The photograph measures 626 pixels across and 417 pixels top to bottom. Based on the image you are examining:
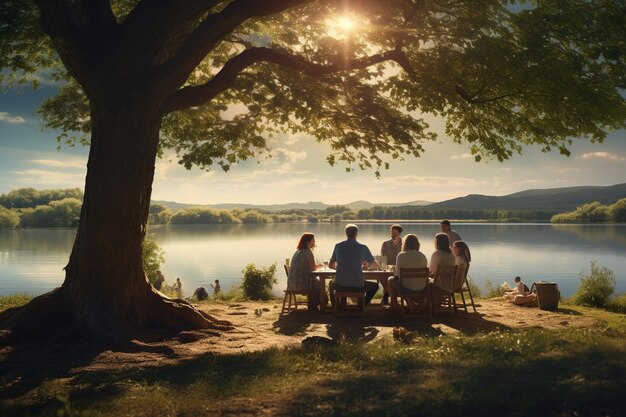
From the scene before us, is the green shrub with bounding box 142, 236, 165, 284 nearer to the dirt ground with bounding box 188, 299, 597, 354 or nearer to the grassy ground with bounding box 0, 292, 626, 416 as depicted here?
the dirt ground with bounding box 188, 299, 597, 354

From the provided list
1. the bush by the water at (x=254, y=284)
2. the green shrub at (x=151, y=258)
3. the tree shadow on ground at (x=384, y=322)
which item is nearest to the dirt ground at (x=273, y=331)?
the tree shadow on ground at (x=384, y=322)

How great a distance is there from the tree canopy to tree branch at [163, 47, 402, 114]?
0.03 metres

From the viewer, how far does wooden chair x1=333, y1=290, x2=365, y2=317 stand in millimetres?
10828

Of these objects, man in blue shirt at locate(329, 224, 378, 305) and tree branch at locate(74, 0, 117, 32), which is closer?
tree branch at locate(74, 0, 117, 32)

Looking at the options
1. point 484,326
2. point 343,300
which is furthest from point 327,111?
point 484,326

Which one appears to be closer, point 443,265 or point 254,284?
point 443,265

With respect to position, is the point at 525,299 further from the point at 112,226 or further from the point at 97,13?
the point at 97,13

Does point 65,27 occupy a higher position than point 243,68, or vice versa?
point 65,27

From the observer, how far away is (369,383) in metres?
5.07

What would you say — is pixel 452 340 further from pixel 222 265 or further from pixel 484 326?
pixel 222 265

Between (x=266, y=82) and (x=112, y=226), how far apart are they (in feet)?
17.4

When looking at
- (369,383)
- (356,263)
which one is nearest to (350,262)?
(356,263)

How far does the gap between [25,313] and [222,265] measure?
49143mm

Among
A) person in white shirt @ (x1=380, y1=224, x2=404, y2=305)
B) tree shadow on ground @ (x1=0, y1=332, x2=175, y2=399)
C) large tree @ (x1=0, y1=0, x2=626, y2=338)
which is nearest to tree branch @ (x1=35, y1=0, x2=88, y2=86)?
large tree @ (x1=0, y1=0, x2=626, y2=338)
